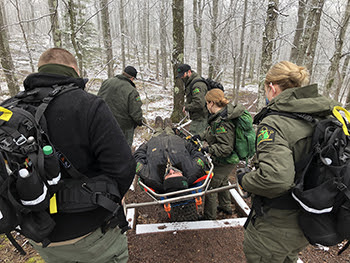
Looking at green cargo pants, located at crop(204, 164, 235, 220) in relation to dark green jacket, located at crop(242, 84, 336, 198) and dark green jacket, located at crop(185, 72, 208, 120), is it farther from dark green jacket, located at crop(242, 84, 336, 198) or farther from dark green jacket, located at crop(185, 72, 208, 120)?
dark green jacket, located at crop(185, 72, 208, 120)

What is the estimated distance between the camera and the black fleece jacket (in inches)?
53.2

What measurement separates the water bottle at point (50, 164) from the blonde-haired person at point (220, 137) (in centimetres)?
220

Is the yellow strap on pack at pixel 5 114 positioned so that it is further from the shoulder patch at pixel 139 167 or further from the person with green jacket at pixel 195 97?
the person with green jacket at pixel 195 97

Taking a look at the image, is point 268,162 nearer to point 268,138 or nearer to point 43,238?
point 268,138

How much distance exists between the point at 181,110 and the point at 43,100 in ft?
20.8

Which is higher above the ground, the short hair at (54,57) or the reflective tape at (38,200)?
the short hair at (54,57)

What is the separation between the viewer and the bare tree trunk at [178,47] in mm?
6523

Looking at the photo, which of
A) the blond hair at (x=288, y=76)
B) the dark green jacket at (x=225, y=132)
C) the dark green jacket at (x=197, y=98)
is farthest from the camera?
the dark green jacket at (x=197, y=98)

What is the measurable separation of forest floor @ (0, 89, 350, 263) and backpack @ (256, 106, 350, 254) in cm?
158

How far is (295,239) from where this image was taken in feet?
5.75

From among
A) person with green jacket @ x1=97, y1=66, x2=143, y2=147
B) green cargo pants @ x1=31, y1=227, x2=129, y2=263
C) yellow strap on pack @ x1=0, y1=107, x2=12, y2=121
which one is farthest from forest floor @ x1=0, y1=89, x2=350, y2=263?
person with green jacket @ x1=97, y1=66, x2=143, y2=147

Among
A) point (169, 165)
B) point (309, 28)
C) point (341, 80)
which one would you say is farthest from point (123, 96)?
point (341, 80)

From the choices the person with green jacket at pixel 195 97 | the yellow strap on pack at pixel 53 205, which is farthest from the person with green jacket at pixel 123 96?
the yellow strap on pack at pixel 53 205

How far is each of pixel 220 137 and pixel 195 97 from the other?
247 centimetres
